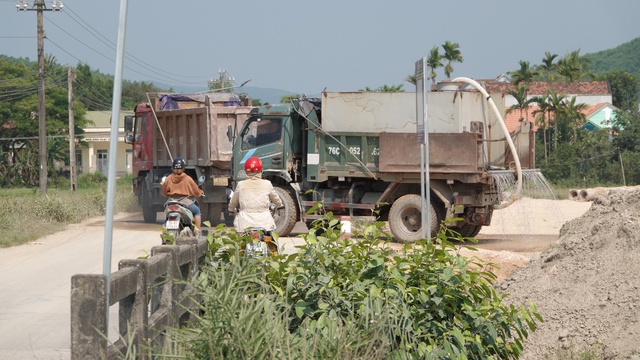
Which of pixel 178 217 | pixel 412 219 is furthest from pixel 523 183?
pixel 178 217

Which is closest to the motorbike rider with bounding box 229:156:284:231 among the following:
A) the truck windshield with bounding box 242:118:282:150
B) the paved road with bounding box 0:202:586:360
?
the paved road with bounding box 0:202:586:360

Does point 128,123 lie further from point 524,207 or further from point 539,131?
point 539,131

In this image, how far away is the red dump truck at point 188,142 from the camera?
921 inches

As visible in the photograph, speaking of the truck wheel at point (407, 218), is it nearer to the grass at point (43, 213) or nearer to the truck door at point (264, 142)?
the truck door at point (264, 142)

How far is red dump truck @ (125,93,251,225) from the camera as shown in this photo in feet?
76.7

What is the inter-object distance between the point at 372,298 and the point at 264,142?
562 inches

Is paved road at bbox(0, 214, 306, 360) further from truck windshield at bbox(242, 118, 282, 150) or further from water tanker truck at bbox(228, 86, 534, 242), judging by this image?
truck windshield at bbox(242, 118, 282, 150)

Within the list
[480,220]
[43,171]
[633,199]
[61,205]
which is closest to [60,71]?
[43,171]

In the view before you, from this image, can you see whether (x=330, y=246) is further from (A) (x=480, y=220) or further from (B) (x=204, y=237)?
(A) (x=480, y=220)

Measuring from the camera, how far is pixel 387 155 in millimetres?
18781

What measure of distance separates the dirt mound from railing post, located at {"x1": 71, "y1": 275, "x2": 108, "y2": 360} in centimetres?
495

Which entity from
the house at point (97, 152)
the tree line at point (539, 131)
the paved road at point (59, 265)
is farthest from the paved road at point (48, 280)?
the house at point (97, 152)

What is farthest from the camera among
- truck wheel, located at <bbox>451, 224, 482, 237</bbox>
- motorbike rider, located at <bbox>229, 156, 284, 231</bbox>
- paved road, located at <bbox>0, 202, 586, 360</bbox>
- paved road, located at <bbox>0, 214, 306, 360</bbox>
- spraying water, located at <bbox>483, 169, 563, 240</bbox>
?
truck wheel, located at <bbox>451, 224, 482, 237</bbox>

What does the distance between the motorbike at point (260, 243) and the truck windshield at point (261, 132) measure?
32.8 feet
